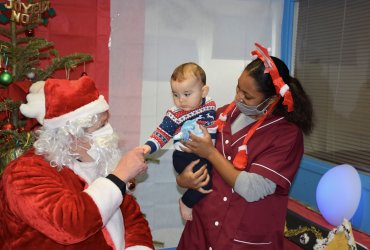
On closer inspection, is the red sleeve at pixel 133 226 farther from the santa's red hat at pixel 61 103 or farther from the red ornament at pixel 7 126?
the red ornament at pixel 7 126

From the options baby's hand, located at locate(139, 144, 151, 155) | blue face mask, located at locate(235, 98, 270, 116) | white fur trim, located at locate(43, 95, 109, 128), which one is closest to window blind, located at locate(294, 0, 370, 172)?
blue face mask, located at locate(235, 98, 270, 116)

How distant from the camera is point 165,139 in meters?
1.87

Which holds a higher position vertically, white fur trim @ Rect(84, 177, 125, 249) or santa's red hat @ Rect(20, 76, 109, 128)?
santa's red hat @ Rect(20, 76, 109, 128)

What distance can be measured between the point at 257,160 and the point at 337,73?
1904 mm

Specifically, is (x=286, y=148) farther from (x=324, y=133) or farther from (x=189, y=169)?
(x=324, y=133)

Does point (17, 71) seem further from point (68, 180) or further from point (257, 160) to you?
point (257, 160)

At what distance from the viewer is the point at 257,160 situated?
161cm

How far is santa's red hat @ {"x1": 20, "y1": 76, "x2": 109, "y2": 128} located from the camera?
4.87ft

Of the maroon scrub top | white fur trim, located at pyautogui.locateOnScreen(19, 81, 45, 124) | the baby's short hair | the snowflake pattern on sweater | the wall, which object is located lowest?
the wall

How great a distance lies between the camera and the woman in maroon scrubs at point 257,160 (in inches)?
61.6

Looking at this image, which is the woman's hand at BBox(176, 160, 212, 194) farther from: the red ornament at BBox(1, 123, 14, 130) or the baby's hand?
the red ornament at BBox(1, 123, 14, 130)

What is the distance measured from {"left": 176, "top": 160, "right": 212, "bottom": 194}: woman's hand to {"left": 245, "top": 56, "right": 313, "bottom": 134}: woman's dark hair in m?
0.45

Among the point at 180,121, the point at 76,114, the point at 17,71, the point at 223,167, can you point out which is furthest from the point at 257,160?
the point at 17,71

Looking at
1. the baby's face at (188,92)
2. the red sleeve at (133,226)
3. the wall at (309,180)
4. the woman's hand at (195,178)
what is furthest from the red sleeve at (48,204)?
the wall at (309,180)
